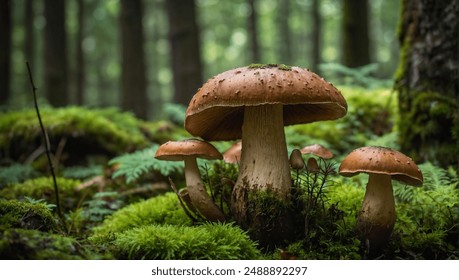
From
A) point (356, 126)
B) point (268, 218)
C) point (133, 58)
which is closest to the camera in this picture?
point (268, 218)

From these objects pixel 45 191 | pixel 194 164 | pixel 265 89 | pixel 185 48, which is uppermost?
pixel 185 48

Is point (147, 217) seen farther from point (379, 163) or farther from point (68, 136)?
point (68, 136)

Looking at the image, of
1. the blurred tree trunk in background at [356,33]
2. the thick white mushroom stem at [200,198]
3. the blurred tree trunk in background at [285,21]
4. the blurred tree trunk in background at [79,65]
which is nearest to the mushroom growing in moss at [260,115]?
the thick white mushroom stem at [200,198]

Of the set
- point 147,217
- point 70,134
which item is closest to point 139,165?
point 147,217

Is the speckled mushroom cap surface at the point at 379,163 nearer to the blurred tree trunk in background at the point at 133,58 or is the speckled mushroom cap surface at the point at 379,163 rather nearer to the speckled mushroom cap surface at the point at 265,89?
the speckled mushroom cap surface at the point at 265,89

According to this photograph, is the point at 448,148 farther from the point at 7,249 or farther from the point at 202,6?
the point at 202,6

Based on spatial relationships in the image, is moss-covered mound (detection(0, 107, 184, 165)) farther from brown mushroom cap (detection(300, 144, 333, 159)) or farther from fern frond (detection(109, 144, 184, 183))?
brown mushroom cap (detection(300, 144, 333, 159))

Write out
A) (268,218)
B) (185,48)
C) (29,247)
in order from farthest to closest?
1. (185,48)
2. (268,218)
3. (29,247)
